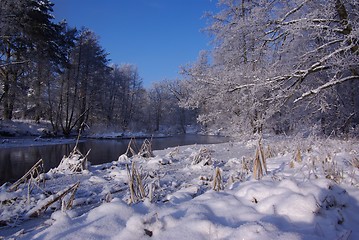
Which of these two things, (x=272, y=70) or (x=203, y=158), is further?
(x=272, y=70)

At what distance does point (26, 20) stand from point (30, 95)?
20.6 feet

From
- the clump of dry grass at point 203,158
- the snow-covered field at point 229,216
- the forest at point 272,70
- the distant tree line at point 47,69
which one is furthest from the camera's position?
the distant tree line at point 47,69

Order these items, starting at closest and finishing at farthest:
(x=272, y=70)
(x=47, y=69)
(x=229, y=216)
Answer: (x=229, y=216), (x=272, y=70), (x=47, y=69)

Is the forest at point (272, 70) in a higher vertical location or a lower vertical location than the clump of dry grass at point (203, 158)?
higher

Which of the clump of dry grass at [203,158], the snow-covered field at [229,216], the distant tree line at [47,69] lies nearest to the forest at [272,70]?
the distant tree line at [47,69]

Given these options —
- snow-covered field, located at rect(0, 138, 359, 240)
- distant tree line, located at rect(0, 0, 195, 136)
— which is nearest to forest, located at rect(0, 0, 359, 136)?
distant tree line, located at rect(0, 0, 195, 136)

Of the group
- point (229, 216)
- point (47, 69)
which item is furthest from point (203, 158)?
point (47, 69)

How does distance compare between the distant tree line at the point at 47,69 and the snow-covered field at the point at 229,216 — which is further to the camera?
the distant tree line at the point at 47,69


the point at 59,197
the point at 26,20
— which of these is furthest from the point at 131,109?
the point at 59,197

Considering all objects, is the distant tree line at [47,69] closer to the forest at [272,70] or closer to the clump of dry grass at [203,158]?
the forest at [272,70]

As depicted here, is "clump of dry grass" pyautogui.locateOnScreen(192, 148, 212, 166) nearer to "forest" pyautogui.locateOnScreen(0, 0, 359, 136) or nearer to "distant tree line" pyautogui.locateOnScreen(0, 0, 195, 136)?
"forest" pyautogui.locateOnScreen(0, 0, 359, 136)

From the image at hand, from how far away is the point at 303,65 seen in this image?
7484mm

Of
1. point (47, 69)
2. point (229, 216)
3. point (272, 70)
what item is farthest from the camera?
point (47, 69)

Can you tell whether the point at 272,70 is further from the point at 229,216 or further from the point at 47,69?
the point at 47,69
